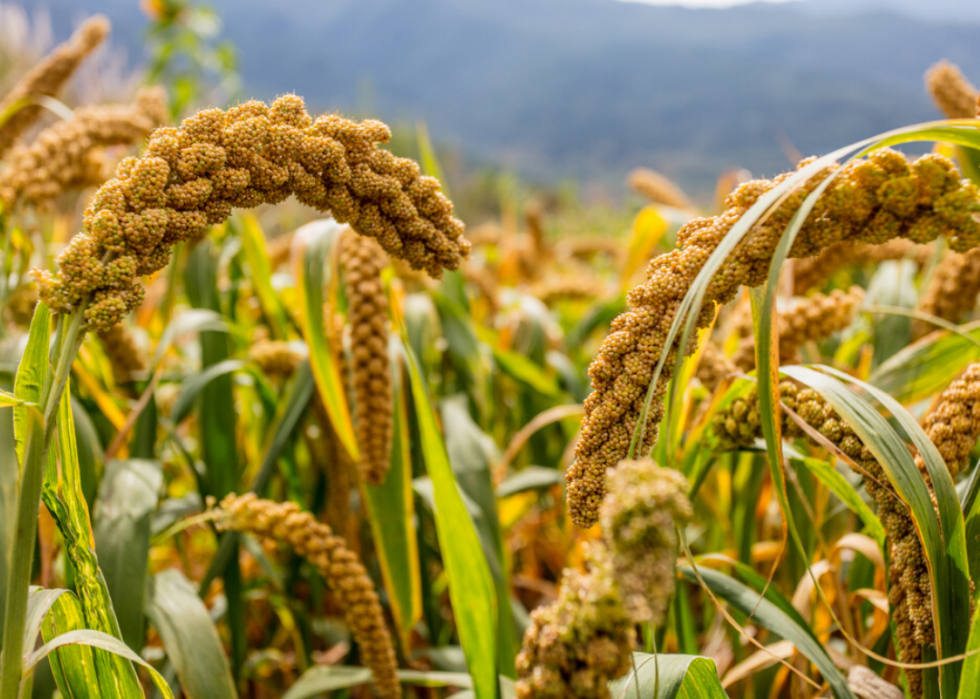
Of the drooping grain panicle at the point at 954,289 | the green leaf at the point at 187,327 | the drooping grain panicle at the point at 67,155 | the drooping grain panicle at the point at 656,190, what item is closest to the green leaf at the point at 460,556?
the green leaf at the point at 187,327

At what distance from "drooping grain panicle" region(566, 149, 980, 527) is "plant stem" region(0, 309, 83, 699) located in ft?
1.55

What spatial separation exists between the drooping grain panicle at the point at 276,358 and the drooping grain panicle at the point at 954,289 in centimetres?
152

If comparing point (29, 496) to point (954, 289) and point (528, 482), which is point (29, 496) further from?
point (954, 289)

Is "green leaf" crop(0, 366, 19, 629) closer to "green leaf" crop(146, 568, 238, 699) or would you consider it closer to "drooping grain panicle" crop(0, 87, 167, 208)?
"green leaf" crop(146, 568, 238, 699)

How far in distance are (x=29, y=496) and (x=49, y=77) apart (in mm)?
1899

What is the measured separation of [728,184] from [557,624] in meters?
3.47

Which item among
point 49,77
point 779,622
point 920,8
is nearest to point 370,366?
point 779,622

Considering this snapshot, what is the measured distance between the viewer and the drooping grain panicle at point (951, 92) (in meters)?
1.60

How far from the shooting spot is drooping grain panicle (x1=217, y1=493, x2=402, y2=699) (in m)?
0.98

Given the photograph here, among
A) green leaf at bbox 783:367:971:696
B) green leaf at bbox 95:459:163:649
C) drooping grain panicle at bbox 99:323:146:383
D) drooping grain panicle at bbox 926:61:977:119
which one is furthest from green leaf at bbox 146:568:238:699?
drooping grain panicle at bbox 926:61:977:119

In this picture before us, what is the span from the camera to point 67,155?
4.71 ft

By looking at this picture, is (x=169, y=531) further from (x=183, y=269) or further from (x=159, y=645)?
(x=183, y=269)

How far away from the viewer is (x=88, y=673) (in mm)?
721

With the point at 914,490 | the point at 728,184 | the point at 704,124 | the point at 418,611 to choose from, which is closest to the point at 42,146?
the point at 418,611
